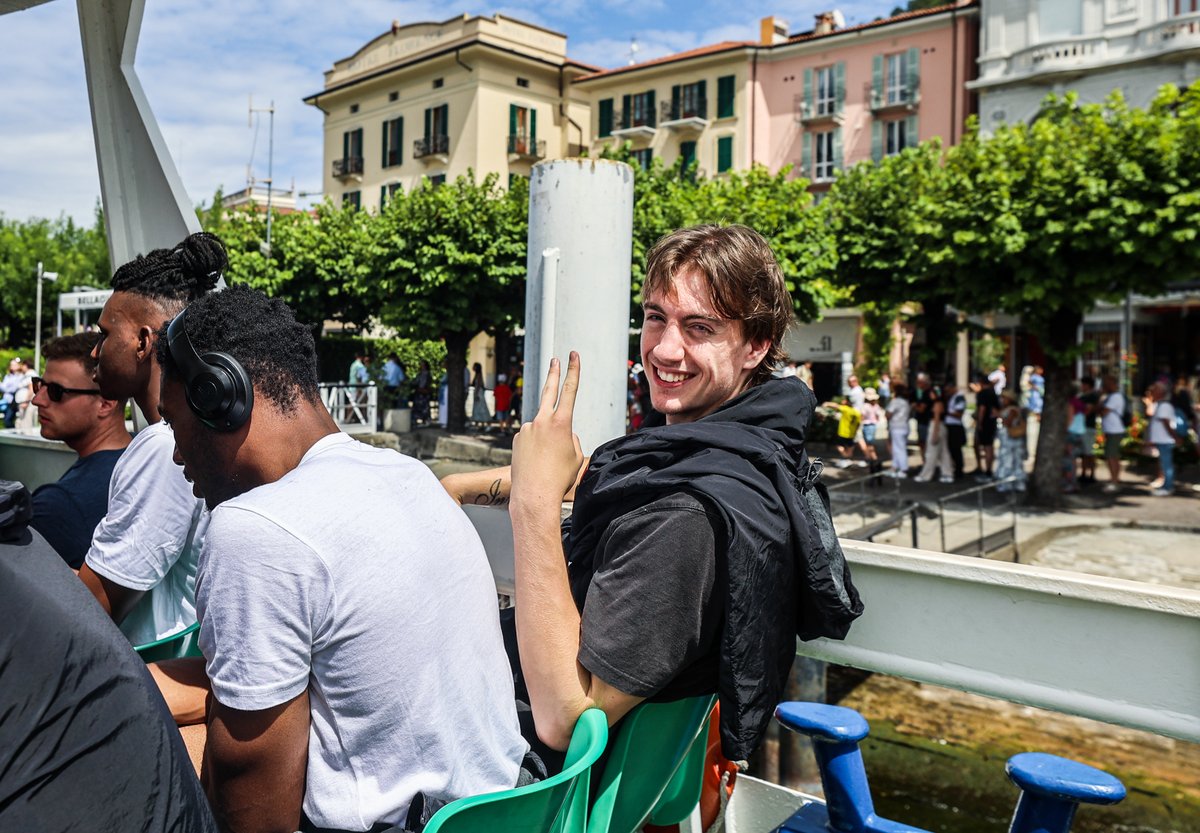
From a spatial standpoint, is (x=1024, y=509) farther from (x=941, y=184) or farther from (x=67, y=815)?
(x=67, y=815)

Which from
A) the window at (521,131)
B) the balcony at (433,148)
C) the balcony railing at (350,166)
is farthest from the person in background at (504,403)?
the balcony railing at (350,166)

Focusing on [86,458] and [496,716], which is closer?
[496,716]

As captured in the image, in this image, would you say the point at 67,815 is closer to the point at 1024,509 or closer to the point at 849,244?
the point at 1024,509

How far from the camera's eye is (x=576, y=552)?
6.43 ft

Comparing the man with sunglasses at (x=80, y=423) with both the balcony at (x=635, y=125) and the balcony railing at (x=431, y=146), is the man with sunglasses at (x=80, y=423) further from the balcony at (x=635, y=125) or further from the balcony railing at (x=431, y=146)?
the balcony railing at (x=431, y=146)

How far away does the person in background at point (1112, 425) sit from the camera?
17.0 meters

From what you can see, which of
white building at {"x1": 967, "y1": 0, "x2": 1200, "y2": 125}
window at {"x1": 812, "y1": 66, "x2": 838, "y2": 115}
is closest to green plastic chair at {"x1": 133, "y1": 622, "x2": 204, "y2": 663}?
white building at {"x1": 967, "y1": 0, "x2": 1200, "y2": 125}

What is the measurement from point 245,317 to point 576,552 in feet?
2.47

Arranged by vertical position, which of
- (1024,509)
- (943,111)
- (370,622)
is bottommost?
(1024,509)

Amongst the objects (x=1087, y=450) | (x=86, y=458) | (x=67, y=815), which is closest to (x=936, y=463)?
(x=1087, y=450)

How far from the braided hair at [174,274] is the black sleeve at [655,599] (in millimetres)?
1663

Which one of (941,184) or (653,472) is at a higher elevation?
(941,184)

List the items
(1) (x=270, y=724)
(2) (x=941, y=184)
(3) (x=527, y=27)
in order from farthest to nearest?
(3) (x=527, y=27) → (2) (x=941, y=184) → (1) (x=270, y=724)

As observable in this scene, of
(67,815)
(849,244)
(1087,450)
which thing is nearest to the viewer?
(67,815)
